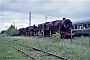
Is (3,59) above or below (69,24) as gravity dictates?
below

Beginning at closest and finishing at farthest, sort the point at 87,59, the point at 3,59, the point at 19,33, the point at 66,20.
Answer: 1. the point at 87,59
2. the point at 3,59
3. the point at 66,20
4. the point at 19,33

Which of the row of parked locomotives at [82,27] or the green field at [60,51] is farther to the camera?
the row of parked locomotives at [82,27]

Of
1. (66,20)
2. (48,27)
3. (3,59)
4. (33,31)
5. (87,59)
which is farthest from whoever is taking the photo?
(33,31)

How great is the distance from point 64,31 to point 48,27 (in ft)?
16.3

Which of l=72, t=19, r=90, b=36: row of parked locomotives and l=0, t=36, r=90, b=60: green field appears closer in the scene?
l=0, t=36, r=90, b=60: green field

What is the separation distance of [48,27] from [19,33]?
102 ft

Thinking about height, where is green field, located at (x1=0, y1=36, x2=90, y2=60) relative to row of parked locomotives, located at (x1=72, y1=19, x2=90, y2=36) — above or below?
below

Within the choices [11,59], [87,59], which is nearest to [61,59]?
[87,59]

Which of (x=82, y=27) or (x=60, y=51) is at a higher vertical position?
(x=82, y=27)

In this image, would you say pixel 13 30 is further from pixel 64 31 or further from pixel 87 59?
pixel 87 59

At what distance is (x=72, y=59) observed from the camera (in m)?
8.60

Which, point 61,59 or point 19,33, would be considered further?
point 19,33

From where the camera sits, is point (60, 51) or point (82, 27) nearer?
point (60, 51)

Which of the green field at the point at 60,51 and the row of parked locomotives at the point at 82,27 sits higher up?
the row of parked locomotives at the point at 82,27
